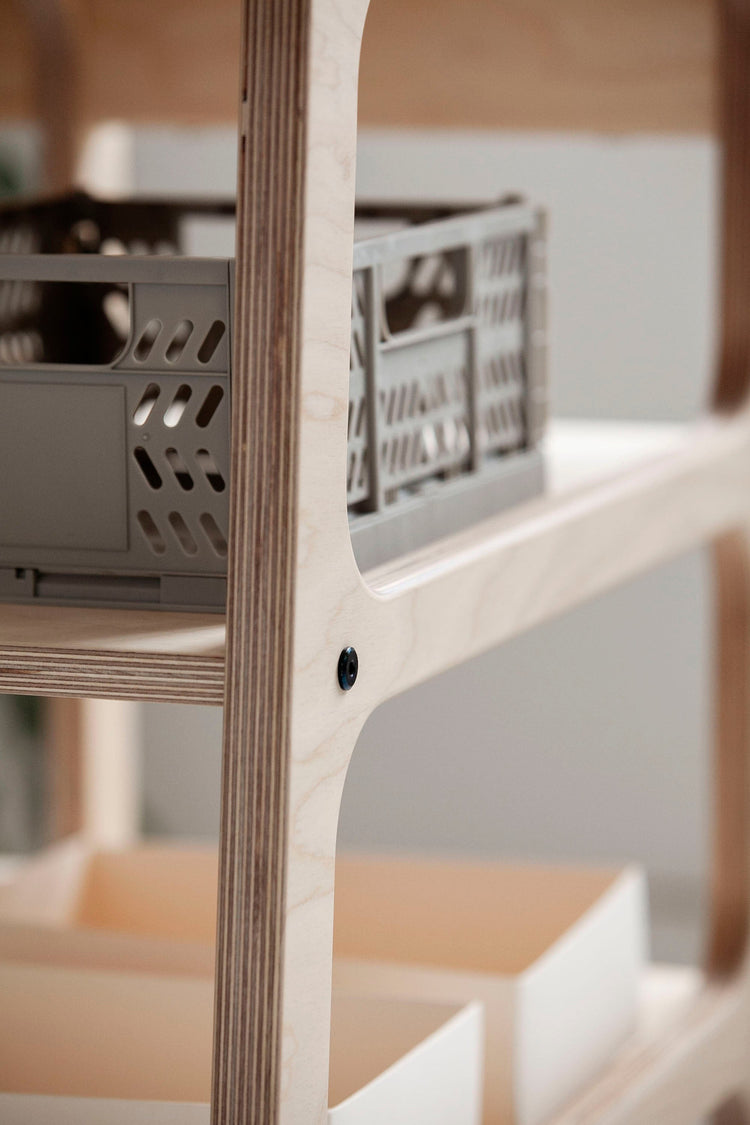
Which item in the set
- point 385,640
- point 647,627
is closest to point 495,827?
point 647,627

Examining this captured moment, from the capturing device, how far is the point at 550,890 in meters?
1.26

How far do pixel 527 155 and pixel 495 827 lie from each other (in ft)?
3.50

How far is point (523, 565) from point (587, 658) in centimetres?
178

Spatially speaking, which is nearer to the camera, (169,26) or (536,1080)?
(536,1080)

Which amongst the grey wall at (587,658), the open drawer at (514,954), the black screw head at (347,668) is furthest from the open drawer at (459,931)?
the grey wall at (587,658)

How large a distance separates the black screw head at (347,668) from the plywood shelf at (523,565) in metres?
0.03

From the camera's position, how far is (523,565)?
0.89m

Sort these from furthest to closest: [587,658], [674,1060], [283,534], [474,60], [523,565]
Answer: [587,658], [474,60], [674,1060], [523,565], [283,534]

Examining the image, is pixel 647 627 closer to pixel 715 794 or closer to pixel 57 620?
pixel 715 794

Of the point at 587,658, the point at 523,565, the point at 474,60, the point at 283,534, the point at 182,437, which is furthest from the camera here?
the point at 587,658

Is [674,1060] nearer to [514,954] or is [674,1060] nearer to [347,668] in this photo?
[514,954]

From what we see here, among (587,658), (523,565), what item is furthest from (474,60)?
(587,658)

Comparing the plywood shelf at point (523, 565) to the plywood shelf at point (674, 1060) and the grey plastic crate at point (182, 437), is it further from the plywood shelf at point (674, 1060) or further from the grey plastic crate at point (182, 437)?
the plywood shelf at point (674, 1060)

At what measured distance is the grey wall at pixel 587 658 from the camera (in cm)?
253
